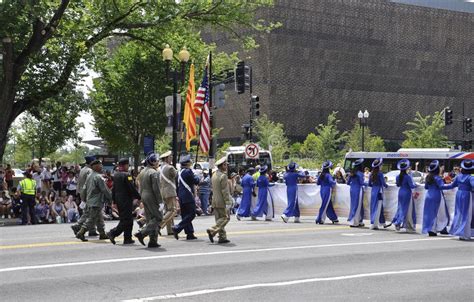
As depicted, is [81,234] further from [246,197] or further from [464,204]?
[464,204]

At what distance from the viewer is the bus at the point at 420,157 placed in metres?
43.8

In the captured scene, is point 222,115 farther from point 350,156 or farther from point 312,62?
point 350,156

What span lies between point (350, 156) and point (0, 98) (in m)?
27.0

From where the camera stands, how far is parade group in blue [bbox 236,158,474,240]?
16500 mm

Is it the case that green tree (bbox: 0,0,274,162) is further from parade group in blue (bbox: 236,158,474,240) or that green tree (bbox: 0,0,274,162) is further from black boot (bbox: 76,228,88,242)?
black boot (bbox: 76,228,88,242)

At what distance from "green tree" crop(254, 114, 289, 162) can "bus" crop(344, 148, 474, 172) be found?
2161cm

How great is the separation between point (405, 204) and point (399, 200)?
19 centimetres

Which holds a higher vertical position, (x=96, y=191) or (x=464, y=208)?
(x=96, y=191)

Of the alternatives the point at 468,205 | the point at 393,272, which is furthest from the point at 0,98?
the point at 393,272

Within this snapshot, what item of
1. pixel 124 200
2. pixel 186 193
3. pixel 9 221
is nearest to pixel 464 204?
pixel 186 193

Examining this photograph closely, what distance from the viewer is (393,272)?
36.1 feet

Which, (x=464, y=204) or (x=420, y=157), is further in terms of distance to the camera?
(x=420, y=157)

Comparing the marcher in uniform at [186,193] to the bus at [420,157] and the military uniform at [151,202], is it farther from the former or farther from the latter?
the bus at [420,157]

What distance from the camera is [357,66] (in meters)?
89.8
